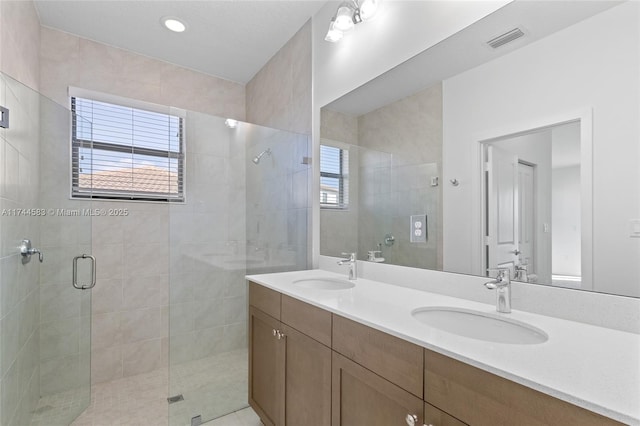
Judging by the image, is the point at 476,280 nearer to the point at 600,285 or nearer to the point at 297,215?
the point at 600,285

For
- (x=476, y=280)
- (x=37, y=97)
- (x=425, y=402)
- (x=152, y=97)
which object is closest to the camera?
(x=425, y=402)

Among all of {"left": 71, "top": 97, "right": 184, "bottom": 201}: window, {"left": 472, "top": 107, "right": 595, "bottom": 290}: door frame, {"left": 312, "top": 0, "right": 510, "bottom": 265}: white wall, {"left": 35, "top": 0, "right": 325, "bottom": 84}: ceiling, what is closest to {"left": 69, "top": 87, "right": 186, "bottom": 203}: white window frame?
{"left": 71, "top": 97, "right": 184, "bottom": 201}: window

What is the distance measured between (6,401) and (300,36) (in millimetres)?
2722

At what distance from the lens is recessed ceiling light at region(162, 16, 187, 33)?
2.22m

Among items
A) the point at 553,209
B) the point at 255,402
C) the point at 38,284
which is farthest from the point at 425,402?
the point at 38,284

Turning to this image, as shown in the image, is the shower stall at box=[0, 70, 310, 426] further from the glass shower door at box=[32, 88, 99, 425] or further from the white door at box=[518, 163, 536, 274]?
the white door at box=[518, 163, 536, 274]

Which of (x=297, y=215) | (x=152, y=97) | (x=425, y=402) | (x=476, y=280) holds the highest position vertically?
(x=152, y=97)

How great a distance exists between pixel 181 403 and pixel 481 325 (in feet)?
5.89

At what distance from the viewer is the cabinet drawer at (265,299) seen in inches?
64.5

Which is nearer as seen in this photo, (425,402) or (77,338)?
(425,402)

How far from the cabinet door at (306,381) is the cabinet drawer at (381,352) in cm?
14

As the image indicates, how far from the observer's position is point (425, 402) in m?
0.85

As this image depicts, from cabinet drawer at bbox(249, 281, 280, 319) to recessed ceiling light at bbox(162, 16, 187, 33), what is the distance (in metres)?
1.91

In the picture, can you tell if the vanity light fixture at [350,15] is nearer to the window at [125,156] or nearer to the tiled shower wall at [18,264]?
the window at [125,156]
